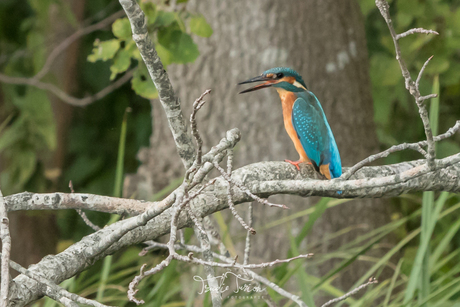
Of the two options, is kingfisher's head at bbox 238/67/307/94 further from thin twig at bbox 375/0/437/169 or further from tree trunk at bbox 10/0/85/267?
tree trunk at bbox 10/0/85/267

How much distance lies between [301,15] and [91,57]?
103cm

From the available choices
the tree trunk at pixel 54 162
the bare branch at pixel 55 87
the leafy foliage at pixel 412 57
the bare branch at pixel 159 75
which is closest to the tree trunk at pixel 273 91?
the leafy foliage at pixel 412 57

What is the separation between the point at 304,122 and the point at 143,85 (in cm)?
50

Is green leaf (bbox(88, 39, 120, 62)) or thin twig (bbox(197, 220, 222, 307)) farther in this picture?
green leaf (bbox(88, 39, 120, 62))

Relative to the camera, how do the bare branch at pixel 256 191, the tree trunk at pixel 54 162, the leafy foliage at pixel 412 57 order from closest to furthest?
1. the bare branch at pixel 256 191
2. the leafy foliage at pixel 412 57
3. the tree trunk at pixel 54 162

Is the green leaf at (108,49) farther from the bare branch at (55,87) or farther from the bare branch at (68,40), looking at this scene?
the bare branch at (68,40)

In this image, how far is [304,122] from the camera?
140 centimetres

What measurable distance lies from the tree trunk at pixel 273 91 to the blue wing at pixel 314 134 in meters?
0.64

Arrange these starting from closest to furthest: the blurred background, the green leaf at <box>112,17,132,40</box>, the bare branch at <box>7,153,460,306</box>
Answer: the bare branch at <box>7,153,460,306</box> → the green leaf at <box>112,17,132,40</box> → the blurred background

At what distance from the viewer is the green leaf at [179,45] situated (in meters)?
1.39

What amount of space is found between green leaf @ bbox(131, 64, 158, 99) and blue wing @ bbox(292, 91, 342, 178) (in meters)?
0.44

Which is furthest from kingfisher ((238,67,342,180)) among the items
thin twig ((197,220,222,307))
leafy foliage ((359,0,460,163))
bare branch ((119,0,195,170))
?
leafy foliage ((359,0,460,163))

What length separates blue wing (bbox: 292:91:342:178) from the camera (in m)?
1.26

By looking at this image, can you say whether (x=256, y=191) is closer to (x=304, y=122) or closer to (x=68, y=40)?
(x=304, y=122)
